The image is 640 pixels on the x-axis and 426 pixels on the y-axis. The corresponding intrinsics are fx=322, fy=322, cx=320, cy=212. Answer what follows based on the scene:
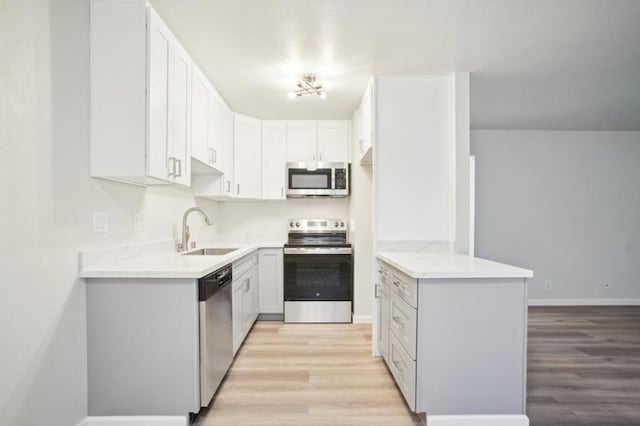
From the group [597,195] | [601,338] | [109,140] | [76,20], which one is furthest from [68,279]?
[597,195]

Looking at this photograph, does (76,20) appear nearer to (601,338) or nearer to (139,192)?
(139,192)

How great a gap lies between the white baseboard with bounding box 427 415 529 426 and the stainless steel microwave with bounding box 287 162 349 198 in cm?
255

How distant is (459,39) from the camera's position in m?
2.19

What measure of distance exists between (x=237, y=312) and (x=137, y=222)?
1.06 m

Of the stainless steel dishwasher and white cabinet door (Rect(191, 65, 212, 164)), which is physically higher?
white cabinet door (Rect(191, 65, 212, 164))

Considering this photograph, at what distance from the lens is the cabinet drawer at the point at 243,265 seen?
8.63 feet

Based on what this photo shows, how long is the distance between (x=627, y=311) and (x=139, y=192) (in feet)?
18.9

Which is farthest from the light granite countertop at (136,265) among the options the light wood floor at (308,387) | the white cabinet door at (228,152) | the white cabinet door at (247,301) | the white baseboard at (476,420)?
the white baseboard at (476,420)

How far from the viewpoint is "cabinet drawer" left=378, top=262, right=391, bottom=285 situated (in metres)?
2.43

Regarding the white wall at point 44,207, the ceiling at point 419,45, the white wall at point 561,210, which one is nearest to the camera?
the white wall at point 44,207

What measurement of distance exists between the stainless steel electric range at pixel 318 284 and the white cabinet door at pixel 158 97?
1953 millimetres

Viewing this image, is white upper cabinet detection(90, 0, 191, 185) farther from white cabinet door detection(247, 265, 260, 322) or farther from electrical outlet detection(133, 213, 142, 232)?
white cabinet door detection(247, 265, 260, 322)

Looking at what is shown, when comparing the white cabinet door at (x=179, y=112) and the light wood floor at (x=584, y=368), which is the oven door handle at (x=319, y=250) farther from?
the light wood floor at (x=584, y=368)

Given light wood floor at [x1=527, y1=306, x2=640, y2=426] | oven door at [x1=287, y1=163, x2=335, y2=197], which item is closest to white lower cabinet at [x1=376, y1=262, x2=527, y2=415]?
light wood floor at [x1=527, y1=306, x2=640, y2=426]
